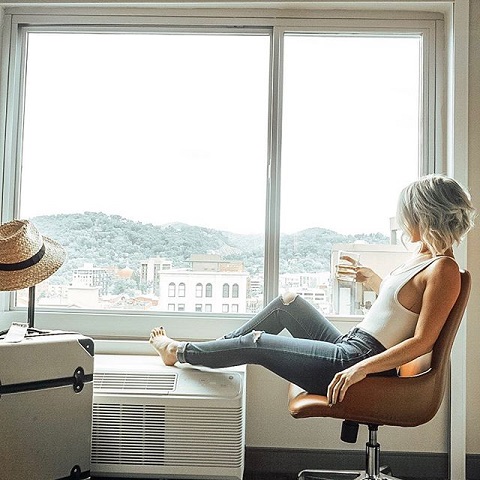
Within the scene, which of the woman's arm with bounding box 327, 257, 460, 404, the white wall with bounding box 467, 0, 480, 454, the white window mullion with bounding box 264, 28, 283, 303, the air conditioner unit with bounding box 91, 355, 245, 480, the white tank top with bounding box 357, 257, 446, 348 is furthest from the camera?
the white window mullion with bounding box 264, 28, 283, 303

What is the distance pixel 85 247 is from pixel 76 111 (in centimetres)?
67

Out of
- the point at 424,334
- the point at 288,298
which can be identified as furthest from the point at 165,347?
the point at 424,334

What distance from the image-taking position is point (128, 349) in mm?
2896

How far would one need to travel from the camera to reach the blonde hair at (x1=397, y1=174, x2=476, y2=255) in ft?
7.38

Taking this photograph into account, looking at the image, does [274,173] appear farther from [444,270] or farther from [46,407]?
[46,407]

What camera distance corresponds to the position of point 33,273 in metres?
2.46

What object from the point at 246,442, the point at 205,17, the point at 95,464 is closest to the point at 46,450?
the point at 95,464

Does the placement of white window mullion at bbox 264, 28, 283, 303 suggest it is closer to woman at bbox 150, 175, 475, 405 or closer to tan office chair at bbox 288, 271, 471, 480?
woman at bbox 150, 175, 475, 405

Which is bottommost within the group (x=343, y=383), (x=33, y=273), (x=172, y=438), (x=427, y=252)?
(x=172, y=438)

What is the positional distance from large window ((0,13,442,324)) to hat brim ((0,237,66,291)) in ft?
1.63

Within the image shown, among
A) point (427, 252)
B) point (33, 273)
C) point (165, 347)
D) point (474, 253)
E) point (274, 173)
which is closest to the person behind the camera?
point (427, 252)

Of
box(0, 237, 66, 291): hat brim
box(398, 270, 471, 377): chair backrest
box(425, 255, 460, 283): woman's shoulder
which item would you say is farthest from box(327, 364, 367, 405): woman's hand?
box(0, 237, 66, 291): hat brim

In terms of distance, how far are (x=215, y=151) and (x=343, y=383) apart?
1384mm

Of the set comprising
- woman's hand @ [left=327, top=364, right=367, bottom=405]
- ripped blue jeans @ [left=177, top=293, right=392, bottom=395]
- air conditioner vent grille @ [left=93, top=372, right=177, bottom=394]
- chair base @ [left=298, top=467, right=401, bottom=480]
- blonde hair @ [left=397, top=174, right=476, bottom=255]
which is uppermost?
blonde hair @ [left=397, top=174, right=476, bottom=255]
